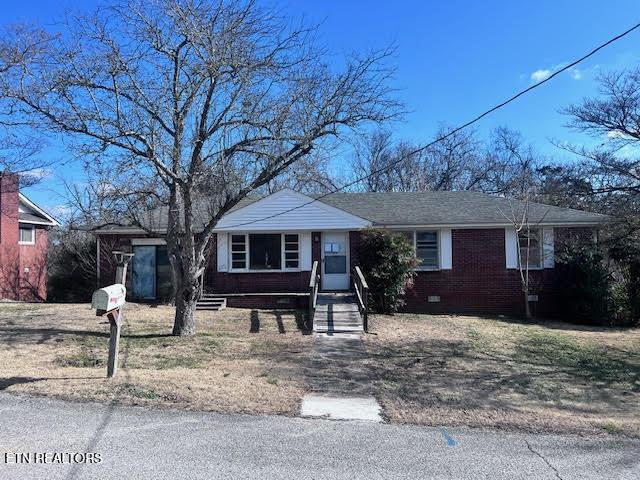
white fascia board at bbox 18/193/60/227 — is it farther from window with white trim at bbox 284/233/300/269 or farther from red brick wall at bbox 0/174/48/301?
window with white trim at bbox 284/233/300/269

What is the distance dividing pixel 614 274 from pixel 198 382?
14.4m

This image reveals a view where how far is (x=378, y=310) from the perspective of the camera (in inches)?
606

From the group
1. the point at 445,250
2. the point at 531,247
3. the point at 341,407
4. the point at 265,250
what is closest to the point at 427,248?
the point at 445,250

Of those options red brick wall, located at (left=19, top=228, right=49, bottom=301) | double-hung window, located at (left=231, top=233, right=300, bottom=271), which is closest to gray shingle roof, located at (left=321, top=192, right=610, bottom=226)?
double-hung window, located at (left=231, top=233, right=300, bottom=271)

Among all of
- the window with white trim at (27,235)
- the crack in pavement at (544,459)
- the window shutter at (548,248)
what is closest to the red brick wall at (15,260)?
the window with white trim at (27,235)

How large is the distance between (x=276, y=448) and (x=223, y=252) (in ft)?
42.1

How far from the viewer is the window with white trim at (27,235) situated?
24.6m

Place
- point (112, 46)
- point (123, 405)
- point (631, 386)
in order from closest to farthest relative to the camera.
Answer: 1. point (123, 405)
2. point (631, 386)
3. point (112, 46)

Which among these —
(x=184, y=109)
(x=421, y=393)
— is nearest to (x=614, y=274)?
(x=421, y=393)

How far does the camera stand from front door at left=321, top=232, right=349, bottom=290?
679 inches

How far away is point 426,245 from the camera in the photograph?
56.9 feet

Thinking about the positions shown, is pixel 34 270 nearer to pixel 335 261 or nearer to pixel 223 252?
pixel 223 252

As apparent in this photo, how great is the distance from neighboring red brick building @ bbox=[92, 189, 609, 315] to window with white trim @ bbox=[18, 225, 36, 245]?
32.1 feet

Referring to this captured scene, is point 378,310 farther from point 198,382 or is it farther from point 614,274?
point 198,382
